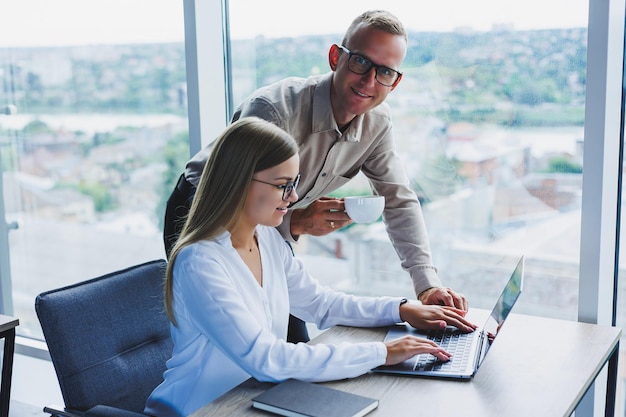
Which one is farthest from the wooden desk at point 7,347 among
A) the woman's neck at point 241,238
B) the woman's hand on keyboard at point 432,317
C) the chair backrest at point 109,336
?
the woman's hand on keyboard at point 432,317

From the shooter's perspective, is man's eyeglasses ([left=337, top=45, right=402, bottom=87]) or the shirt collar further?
the shirt collar

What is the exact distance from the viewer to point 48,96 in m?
3.41

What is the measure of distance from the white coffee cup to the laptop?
0.30 m

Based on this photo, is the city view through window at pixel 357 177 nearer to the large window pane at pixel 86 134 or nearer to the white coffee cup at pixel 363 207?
the large window pane at pixel 86 134

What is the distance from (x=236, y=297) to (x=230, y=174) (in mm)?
282

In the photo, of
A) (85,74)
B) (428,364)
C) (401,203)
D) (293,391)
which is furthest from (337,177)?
(85,74)

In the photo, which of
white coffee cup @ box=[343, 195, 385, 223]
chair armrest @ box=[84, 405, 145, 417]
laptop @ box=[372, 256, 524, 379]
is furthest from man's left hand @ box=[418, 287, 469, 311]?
chair armrest @ box=[84, 405, 145, 417]

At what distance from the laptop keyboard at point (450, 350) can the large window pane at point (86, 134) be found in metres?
1.57

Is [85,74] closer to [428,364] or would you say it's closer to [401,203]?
[401,203]

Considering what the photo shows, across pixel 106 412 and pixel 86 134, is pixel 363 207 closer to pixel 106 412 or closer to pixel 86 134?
pixel 106 412

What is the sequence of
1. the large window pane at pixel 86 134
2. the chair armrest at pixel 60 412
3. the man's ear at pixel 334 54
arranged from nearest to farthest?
the chair armrest at pixel 60 412
the man's ear at pixel 334 54
the large window pane at pixel 86 134

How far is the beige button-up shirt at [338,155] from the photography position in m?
2.09

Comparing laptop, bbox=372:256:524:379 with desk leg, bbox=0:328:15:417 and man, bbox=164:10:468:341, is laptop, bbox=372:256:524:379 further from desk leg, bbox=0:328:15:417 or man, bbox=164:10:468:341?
desk leg, bbox=0:328:15:417

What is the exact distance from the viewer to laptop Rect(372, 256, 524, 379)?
1.62m
